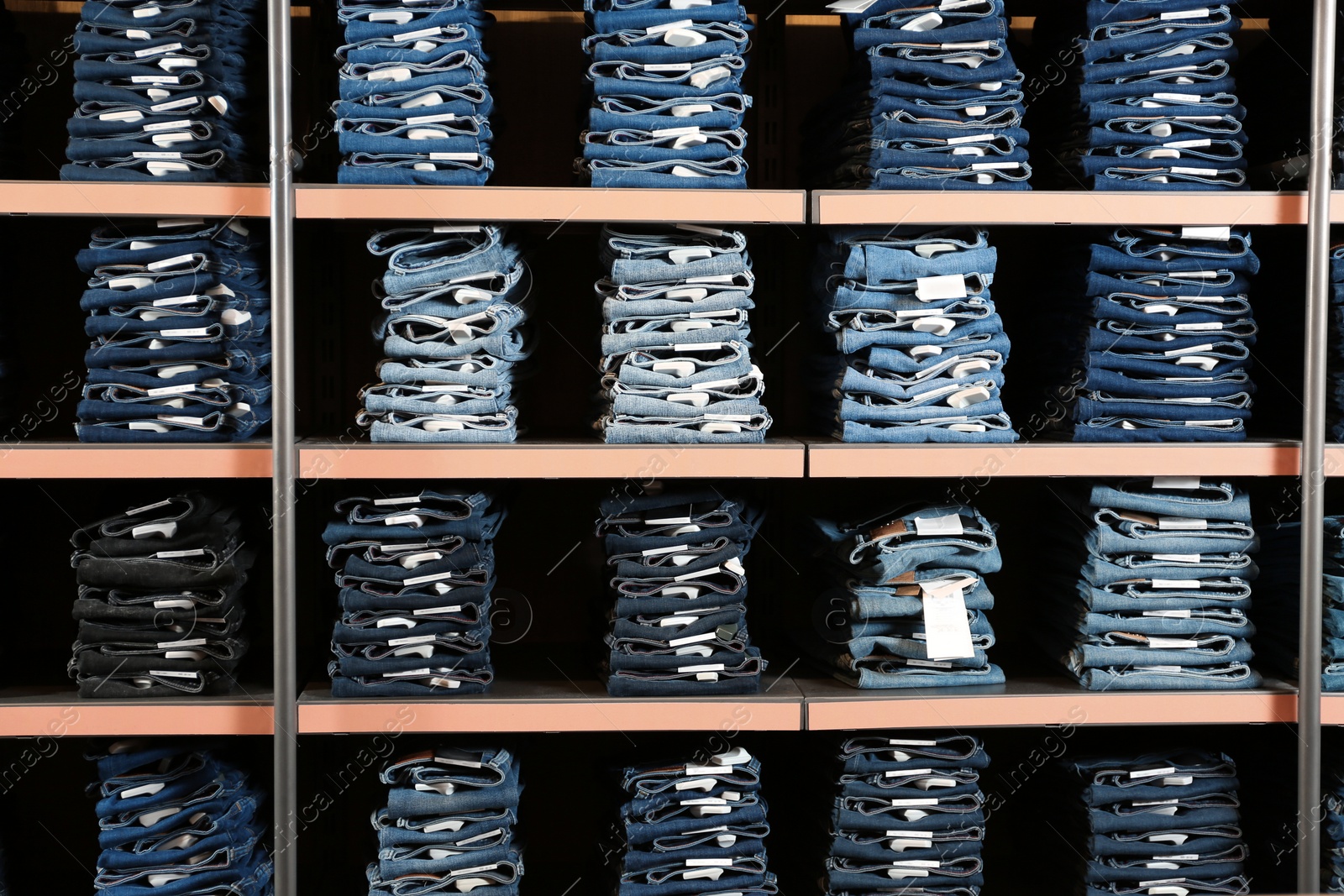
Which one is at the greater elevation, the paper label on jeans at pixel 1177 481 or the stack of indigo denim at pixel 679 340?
the stack of indigo denim at pixel 679 340

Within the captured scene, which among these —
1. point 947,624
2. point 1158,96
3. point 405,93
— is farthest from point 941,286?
point 405,93

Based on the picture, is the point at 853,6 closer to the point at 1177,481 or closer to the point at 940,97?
the point at 940,97

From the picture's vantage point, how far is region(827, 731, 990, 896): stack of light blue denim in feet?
6.97

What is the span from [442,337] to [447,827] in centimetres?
100

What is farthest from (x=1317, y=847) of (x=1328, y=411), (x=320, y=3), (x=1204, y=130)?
(x=320, y=3)

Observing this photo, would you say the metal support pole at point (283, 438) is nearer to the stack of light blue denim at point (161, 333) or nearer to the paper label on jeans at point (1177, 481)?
the stack of light blue denim at point (161, 333)

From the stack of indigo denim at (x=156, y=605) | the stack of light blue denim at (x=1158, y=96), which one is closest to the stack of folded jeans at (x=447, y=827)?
the stack of indigo denim at (x=156, y=605)

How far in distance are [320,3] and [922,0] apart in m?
1.39

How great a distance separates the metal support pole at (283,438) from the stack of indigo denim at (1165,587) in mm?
1651

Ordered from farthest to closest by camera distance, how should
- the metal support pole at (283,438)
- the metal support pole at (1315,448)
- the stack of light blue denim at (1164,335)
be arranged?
the stack of light blue denim at (1164,335), the metal support pole at (1315,448), the metal support pole at (283,438)

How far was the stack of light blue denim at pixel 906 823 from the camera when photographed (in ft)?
6.97

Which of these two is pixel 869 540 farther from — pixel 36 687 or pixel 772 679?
pixel 36 687

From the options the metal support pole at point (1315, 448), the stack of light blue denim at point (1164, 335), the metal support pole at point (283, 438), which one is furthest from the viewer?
the stack of light blue denim at point (1164, 335)

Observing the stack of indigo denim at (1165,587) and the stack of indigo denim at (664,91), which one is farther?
the stack of indigo denim at (1165,587)
